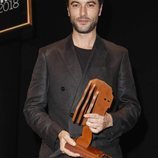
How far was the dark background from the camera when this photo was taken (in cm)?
272

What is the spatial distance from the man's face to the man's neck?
34mm

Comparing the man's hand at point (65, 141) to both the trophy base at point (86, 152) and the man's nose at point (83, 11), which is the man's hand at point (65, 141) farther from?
the man's nose at point (83, 11)

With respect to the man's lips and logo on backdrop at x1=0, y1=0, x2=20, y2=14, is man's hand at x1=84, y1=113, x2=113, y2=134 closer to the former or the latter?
the man's lips

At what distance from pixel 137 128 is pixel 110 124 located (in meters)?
1.17

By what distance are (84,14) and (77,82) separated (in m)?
0.24

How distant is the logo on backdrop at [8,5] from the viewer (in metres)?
2.05

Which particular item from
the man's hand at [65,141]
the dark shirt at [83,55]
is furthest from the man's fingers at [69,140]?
the dark shirt at [83,55]

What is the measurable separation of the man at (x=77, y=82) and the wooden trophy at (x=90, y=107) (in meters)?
0.10

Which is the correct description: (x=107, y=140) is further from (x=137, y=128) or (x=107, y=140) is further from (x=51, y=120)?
(x=137, y=128)

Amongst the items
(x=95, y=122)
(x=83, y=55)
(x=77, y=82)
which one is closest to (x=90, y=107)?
(x=95, y=122)

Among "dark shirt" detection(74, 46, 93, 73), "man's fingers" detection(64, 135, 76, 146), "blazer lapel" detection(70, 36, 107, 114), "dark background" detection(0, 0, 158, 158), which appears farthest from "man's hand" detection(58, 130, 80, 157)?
"dark background" detection(0, 0, 158, 158)

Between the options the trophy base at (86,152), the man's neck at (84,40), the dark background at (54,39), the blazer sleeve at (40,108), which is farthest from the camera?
the dark background at (54,39)

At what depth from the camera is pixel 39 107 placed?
176 cm

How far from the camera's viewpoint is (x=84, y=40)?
1.82 metres
